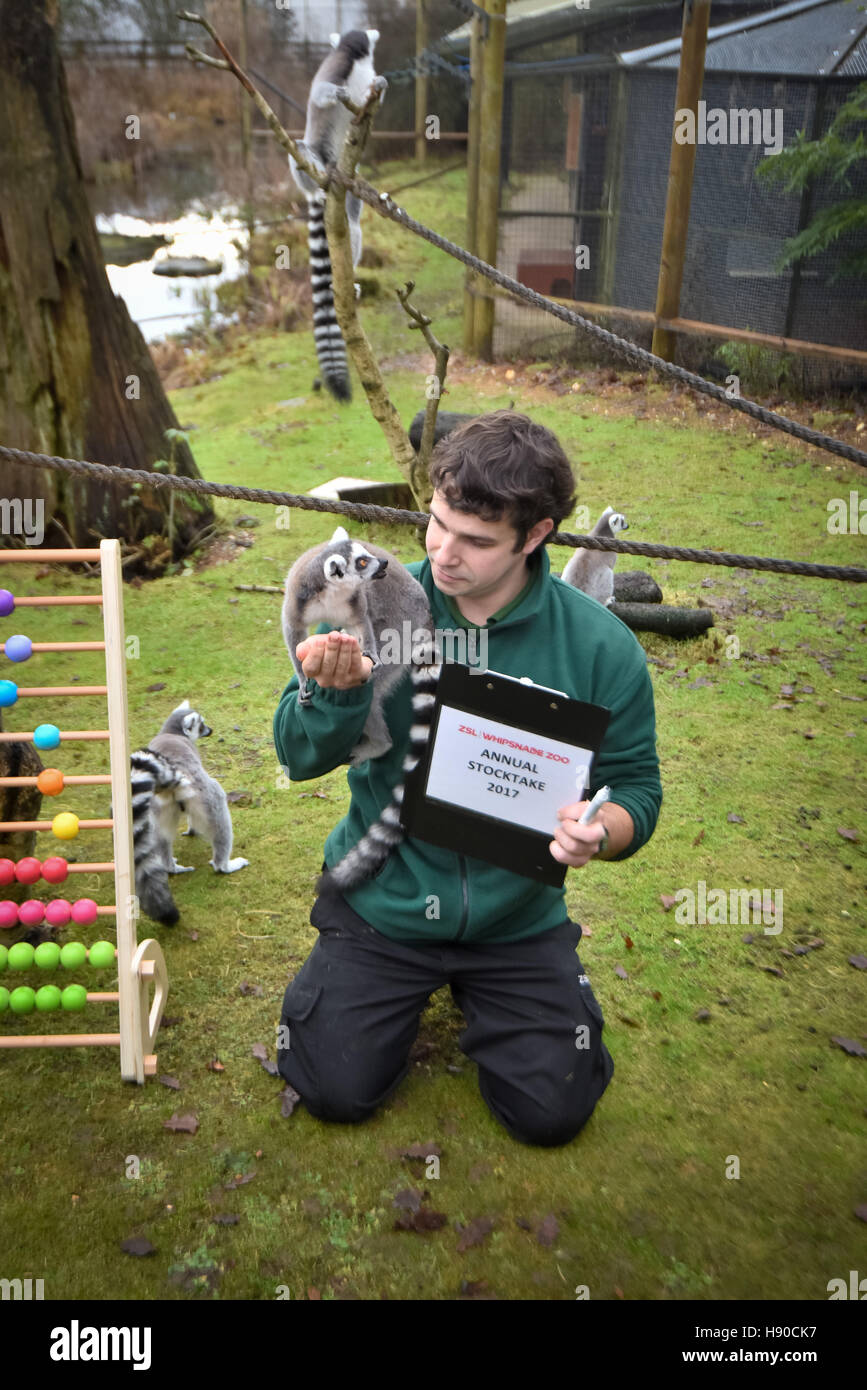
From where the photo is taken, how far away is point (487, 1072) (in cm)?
236

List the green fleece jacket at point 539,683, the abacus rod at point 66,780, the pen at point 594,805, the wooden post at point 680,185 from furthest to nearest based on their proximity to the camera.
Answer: the wooden post at point 680,185
the abacus rod at point 66,780
the green fleece jacket at point 539,683
the pen at point 594,805

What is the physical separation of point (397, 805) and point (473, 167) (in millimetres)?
7952

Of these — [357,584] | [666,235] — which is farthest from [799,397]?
[357,584]

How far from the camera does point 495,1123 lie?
93.1 inches

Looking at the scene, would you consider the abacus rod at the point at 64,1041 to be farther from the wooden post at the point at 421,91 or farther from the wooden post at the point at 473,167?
the wooden post at the point at 421,91

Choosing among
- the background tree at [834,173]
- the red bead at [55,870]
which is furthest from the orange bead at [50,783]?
the background tree at [834,173]

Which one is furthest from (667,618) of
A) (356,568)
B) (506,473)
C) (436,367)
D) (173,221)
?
(173,221)

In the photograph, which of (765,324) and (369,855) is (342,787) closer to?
(369,855)

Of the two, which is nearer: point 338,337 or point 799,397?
point 338,337

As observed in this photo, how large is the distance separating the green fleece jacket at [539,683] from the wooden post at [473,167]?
724 cm

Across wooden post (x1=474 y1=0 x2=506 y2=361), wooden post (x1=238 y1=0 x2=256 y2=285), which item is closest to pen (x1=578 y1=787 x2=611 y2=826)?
wooden post (x1=474 y1=0 x2=506 y2=361)

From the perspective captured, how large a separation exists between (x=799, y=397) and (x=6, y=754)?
6.65m

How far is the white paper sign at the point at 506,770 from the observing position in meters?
2.06

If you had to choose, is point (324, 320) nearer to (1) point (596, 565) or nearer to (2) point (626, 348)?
(1) point (596, 565)
